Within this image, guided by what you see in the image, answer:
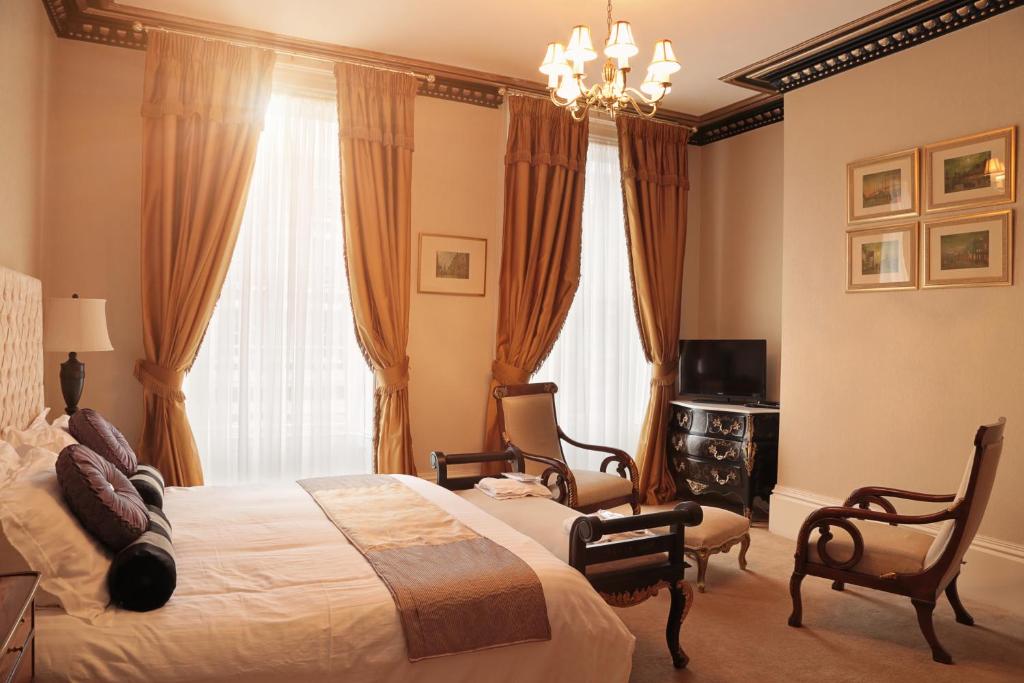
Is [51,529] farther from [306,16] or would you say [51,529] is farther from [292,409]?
[306,16]

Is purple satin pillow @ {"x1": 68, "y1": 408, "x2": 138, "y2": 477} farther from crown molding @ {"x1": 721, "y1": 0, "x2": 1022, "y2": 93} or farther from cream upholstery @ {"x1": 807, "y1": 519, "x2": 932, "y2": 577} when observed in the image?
crown molding @ {"x1": 721, "y1": 0, "x2": 1022, "y2": 93}

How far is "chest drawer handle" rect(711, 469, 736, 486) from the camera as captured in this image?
5484 mm

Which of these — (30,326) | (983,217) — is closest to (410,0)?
(30,326)

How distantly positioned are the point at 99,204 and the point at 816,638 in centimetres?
475

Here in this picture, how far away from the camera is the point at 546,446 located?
5.06 meters

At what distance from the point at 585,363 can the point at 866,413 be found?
7.23ft

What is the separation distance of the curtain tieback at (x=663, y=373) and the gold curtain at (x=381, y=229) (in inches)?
88.1

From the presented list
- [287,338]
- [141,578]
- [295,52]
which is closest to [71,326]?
[287,338]

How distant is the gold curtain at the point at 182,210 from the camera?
4.47 m

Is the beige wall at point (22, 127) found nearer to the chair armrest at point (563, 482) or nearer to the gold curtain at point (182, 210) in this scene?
the gold curtain at point (182, 210)

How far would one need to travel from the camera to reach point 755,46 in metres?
4.86

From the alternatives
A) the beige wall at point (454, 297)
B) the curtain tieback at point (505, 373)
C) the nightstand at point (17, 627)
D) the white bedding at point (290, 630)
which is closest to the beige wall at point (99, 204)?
the beige wall at point (454, 297)

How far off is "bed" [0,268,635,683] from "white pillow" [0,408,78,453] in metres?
0.11

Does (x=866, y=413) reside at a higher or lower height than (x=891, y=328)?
lower
